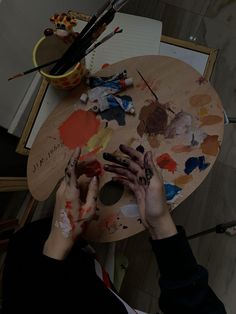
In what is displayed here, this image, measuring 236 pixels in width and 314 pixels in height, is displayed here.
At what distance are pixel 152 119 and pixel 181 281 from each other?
14.7 inches

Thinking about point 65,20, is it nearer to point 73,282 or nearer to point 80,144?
point 80,144

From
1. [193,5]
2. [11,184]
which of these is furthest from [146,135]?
[193,5]

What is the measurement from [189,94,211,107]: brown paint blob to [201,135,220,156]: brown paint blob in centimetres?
8

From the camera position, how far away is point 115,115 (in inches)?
35.0

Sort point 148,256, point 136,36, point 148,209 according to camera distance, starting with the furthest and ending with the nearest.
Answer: point 148,256 → point 136,36 → point 148,209

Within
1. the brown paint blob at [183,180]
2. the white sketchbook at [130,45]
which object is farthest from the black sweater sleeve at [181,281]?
the white sketchbook at [130,45]

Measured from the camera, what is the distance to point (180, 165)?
809 millimetres

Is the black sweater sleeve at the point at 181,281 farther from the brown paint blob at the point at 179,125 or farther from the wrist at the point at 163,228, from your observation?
the brown paint blob at the point at 179,125

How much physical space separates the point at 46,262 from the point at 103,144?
30 centimetres

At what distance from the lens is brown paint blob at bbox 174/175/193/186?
799 mm

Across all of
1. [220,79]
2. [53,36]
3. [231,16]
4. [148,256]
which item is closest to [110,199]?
[53,36]

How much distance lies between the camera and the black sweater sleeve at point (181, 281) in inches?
28.0
